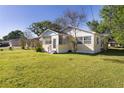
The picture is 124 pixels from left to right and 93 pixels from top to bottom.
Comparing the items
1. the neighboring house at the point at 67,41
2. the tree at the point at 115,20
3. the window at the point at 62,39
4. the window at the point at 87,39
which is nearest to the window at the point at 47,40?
the neighboring house at the point at 67,41

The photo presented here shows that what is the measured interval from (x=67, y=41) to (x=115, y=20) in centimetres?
416

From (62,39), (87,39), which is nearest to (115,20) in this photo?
(87,39)

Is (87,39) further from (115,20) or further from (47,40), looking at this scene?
(115,20)

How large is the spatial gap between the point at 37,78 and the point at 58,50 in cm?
705

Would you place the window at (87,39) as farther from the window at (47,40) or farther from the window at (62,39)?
the window at (47,40)

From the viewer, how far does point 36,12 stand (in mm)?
6578

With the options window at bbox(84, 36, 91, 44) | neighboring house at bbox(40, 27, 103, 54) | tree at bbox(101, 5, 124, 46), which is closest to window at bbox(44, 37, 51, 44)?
neighboring house at bbox(40, 27, 103, 54)

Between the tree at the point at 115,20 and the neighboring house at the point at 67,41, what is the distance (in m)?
1.96

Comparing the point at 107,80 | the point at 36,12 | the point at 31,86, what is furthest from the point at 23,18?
the point at 107,80

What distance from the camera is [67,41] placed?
12.4m

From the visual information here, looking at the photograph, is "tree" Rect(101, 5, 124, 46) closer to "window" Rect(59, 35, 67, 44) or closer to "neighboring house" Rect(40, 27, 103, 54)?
"neighboring house" Rect(40, 27, 103, 54)

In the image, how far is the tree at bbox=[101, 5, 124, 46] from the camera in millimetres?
8338
